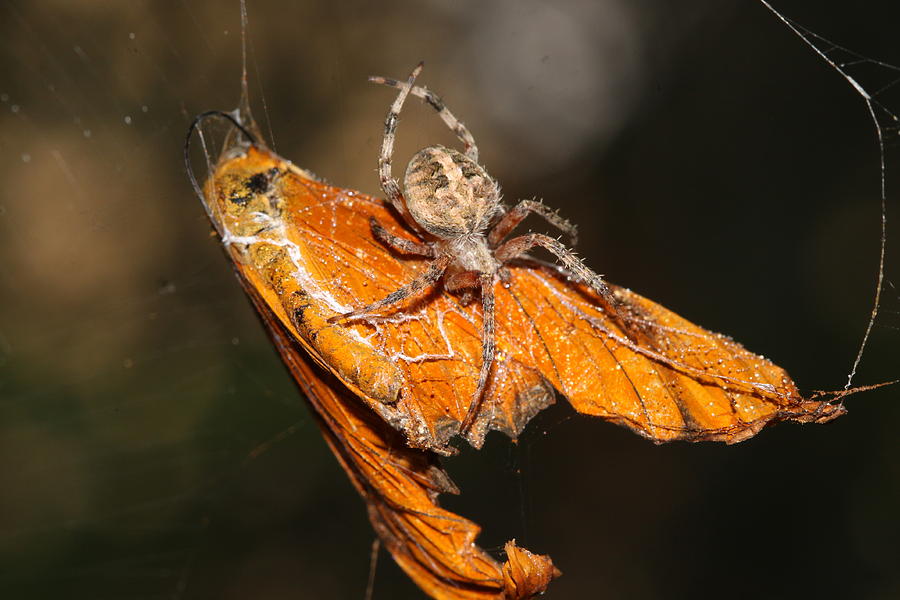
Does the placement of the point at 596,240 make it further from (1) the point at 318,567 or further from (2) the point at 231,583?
(2) the point at 231,583

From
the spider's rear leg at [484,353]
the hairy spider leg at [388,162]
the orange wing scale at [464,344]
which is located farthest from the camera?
the hairy spider leg at [388,162]

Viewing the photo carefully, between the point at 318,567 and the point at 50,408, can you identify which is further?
the point at 318,567

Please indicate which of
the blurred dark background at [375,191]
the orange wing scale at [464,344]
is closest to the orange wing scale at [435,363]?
the orange wing scale at [464,344]

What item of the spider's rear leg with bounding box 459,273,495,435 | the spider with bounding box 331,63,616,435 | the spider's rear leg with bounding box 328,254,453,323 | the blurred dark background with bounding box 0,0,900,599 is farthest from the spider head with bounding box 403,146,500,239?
the blurred dark background with bounding box 0,0,900,599

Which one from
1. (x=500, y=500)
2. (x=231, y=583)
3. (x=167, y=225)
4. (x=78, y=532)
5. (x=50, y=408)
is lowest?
(x=500, y=500)

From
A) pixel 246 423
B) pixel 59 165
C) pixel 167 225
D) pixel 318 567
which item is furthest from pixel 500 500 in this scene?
pixel 59 165

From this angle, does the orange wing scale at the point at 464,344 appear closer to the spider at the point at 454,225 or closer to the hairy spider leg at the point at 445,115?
the spider at the point at 454,225
